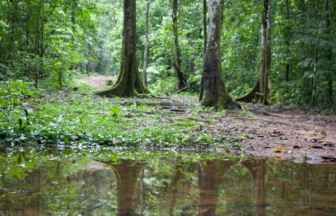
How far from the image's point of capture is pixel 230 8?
15.0 metres

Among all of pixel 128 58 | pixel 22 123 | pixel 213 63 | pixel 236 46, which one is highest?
pixel 236 46

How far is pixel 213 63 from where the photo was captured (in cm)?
887

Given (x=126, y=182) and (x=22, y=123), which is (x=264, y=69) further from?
(x=126, y=182)

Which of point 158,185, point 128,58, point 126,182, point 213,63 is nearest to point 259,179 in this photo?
point 158,185

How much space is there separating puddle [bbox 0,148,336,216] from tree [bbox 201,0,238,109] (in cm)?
529

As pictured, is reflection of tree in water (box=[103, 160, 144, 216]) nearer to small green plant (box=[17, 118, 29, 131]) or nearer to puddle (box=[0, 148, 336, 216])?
puddle (box=[0, 148, 336, 216])

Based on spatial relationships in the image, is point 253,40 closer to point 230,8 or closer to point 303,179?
point 230,8

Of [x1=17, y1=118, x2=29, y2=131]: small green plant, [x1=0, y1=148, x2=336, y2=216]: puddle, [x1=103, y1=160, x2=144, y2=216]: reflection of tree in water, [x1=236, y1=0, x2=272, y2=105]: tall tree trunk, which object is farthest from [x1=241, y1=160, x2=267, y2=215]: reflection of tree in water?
[x1=236, y1=0, x2=272, y2=105]: tall tree trunk

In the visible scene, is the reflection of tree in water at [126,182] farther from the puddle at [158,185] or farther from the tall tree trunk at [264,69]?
the tall tree trunk at [264,69]

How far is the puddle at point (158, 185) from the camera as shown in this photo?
185 centimetres

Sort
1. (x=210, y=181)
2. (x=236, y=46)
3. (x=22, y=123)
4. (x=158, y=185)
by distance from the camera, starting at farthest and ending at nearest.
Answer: (x=236, y=46) → (x=22, y=123) → (x=210, y=181) → (x=158, y=185)

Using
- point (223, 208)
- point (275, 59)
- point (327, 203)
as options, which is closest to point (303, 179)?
point (327, 203)

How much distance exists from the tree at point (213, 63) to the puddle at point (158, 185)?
5288 mm

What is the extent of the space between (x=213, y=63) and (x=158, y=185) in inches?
278
